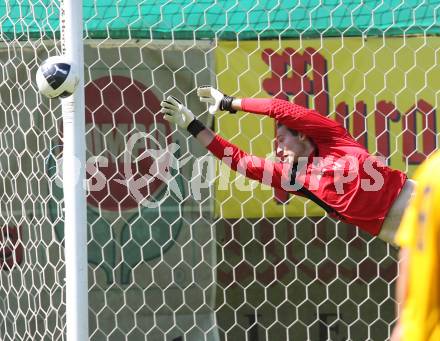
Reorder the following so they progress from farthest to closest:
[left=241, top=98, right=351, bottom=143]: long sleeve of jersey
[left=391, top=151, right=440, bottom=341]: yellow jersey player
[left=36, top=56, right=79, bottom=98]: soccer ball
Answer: [left=241, top=98, right=351, bottom=143]: long sleeve of jersey < [left=36, top=56, right=79, bottom=98]: soccer ball < [left=391, top=151, right=440, bottom=341]: yellow jersey player

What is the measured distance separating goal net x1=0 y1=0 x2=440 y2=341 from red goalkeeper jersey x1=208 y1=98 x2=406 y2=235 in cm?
16

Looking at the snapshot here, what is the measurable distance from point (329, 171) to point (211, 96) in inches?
14.0

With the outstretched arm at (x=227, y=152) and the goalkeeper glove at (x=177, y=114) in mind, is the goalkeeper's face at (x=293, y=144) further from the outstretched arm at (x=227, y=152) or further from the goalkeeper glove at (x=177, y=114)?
the goalkeeper glove at (x=177, y=114)

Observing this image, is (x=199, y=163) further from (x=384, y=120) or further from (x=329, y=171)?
(x=384, y=120)

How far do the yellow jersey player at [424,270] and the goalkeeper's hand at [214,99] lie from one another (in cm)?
118

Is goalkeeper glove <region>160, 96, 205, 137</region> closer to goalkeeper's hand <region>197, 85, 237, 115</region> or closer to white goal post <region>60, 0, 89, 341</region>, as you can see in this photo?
goalkeeper's hand <region>197, 85, 237, 115</region>

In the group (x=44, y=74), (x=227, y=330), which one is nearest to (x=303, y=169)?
(x=227, y=330)

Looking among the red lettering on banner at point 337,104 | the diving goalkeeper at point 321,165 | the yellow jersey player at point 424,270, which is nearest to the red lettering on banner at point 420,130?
the red lettering on banner at point 337,104

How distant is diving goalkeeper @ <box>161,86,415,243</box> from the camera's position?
7.45ft

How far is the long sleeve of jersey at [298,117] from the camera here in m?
2.25

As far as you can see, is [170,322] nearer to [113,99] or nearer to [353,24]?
[113,99]

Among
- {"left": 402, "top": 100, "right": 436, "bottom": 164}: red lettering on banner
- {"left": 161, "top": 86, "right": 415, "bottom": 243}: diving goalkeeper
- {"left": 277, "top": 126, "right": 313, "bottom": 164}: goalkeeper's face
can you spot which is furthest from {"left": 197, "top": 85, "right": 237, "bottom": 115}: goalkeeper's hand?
{"left": 402, "top": 100, "right": 436, "bottom": 164}: red lettering on banner

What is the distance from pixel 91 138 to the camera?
2527 mm

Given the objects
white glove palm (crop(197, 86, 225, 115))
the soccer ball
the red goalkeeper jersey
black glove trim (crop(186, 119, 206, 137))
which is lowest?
the red goalkeeper jersey
